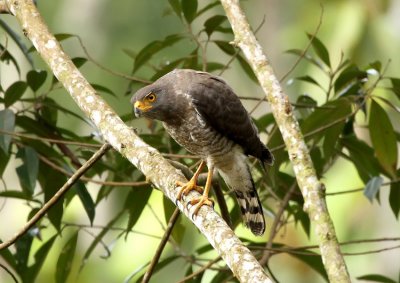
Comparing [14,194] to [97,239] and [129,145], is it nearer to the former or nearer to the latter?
[97,239]

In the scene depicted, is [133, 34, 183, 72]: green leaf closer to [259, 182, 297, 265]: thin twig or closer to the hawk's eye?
the hawk's eye

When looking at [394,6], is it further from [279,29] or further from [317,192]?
[317,192]

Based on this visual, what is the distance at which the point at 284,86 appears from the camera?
46.1ft

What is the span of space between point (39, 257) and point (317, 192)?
7.49 feet

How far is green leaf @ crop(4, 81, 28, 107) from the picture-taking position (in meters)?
4.43

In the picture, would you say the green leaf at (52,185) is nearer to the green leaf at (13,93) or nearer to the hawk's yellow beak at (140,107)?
the green leaf at (13,93)

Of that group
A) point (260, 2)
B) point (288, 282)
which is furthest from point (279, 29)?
point (288, 282)

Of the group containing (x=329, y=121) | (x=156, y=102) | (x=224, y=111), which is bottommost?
(x=156, y=102)

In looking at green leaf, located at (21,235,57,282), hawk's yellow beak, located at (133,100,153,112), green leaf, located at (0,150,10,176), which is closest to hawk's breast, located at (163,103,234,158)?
hawk's yellow beak, located at (133,100,153,112)

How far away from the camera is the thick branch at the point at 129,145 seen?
2.50 m

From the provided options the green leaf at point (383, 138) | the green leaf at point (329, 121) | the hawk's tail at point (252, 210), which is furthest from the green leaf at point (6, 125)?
the green leaf at point (383, 138)

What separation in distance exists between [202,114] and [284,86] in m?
9.96

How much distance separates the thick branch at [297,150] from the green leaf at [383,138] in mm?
1122

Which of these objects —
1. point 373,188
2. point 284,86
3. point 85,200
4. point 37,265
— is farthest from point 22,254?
point 284,86
